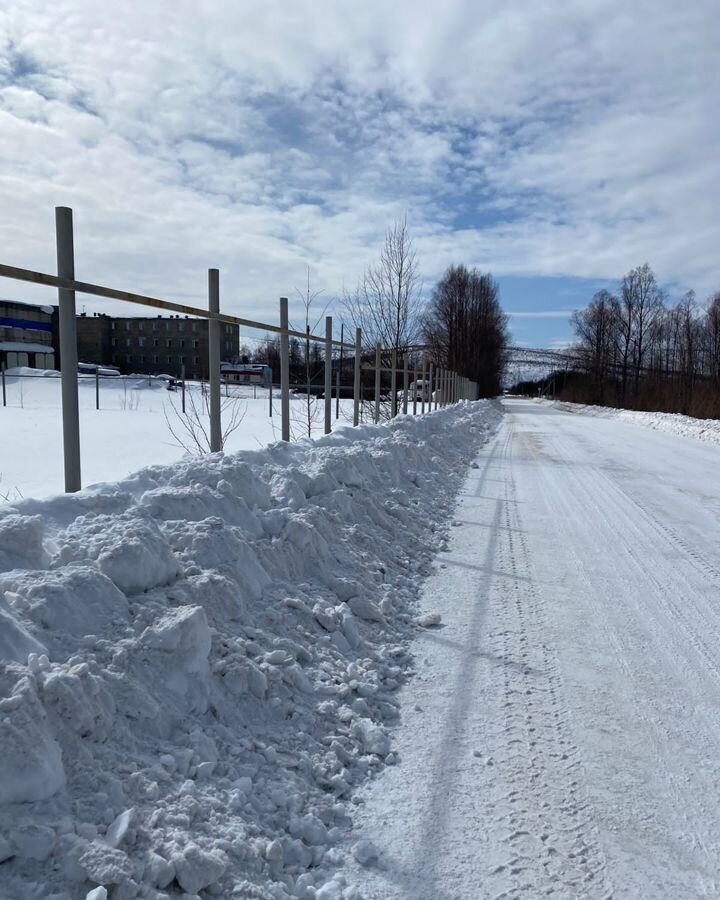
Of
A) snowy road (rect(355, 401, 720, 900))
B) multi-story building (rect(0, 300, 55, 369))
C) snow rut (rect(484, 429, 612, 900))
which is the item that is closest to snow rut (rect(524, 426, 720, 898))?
snowy road (rect(355, 401, 720, 900))

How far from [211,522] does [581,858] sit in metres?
2.41

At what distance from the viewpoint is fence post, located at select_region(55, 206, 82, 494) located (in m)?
3.65

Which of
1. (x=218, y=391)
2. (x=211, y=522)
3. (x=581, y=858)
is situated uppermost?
(x=218, y=391)

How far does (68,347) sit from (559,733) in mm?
3290

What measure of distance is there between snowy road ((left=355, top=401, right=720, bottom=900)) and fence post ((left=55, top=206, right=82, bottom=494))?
2330 mm

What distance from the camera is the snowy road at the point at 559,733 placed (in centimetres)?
213

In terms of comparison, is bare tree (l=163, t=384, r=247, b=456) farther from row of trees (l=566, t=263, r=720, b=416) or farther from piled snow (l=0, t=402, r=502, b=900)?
row of trees (l=566, t=263, r=720, b=416)

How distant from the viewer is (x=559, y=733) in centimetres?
289

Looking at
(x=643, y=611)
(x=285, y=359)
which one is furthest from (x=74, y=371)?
(x=643, y=611)

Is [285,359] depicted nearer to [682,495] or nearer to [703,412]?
[682,495]

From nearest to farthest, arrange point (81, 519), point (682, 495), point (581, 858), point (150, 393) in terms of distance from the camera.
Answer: point (581, 858)
point (81, 519)
point (682, 495)
point (150, 393)

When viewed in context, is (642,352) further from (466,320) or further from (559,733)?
(559,733)

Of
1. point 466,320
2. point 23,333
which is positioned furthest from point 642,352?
point 23,333

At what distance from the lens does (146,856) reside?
1.86 m
